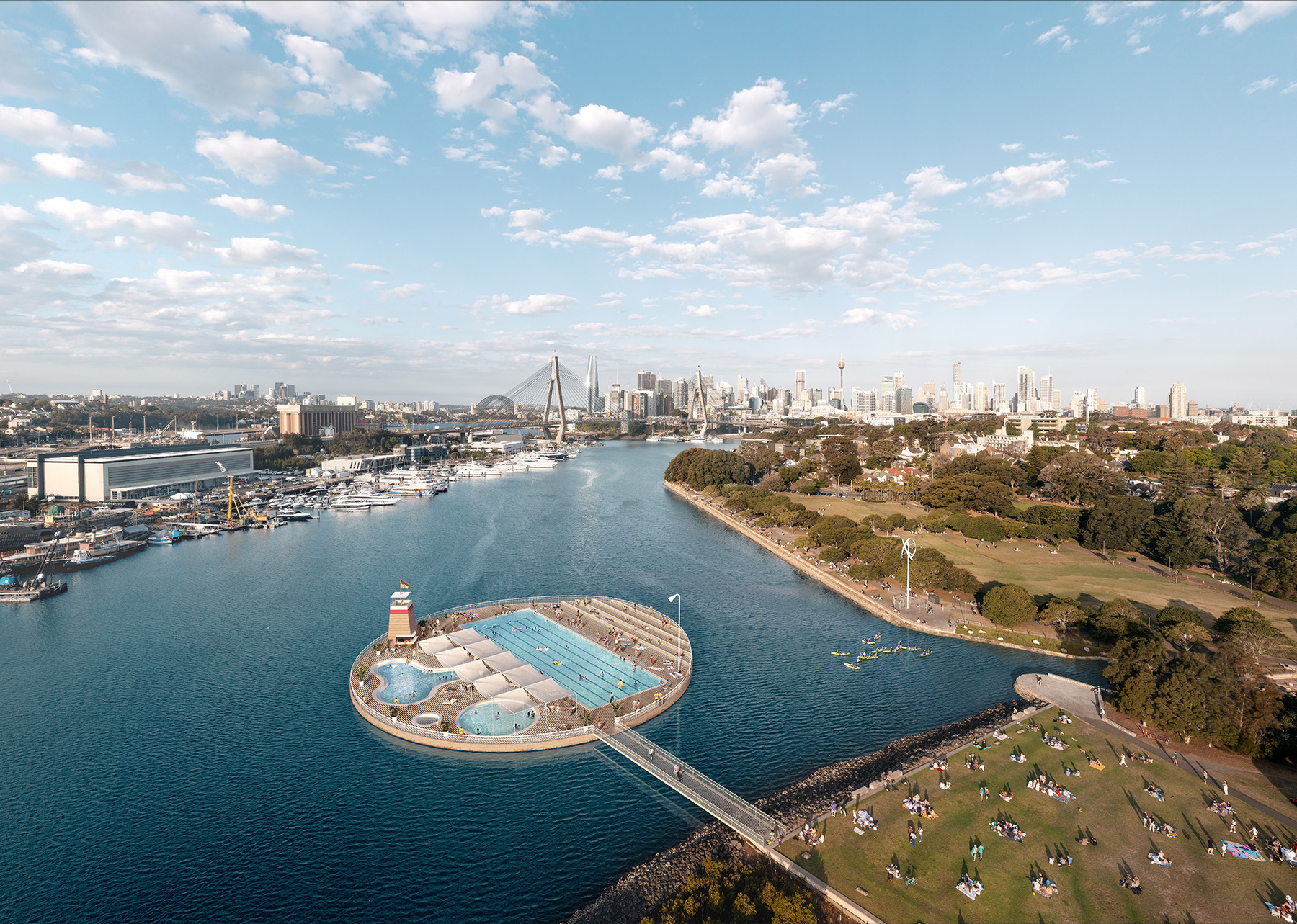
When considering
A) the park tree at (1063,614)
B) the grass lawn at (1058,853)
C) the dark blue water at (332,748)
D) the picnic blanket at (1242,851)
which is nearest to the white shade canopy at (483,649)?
the dark blue water at (332,748)

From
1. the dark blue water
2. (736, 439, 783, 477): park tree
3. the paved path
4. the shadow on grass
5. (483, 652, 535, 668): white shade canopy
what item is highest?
(736, 439, 783, 477): park tree

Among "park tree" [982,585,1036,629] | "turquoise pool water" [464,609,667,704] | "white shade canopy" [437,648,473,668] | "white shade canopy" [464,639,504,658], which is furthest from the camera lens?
"park tree" [982,585,1036,629]

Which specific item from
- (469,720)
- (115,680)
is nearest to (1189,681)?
(469,720)

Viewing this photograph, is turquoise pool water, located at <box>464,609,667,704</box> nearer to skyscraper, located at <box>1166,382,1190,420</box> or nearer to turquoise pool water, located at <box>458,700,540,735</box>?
turquoise pool water, located at <box>458,700,540,735</box>

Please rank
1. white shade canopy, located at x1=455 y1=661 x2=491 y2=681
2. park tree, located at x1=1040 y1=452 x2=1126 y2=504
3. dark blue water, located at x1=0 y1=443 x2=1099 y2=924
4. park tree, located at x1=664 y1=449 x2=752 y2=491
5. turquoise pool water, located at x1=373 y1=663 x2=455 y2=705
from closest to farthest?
1. dark blue water, located at x1=0 y1=443 x2=1099 y2=924
2. turquoise pool water, located at x1=373 y1=663 x2=455 y2=705
3. white shade canopy, located at x1=455 y1=661 x2=491 y2=681
4. park tree, located at x1=1040 y1=452 x2=1126 y2=504
5. park tree, located at x1=664 y1=449 x2=752 y2=491

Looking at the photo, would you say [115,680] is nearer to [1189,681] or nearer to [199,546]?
[199,546]

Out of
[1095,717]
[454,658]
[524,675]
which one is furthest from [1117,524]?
[454,658]

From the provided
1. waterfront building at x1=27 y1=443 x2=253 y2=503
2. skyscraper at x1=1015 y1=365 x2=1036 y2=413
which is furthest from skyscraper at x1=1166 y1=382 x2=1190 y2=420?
waterfront building at x1=27 y1=443 x2=253 y2=503
